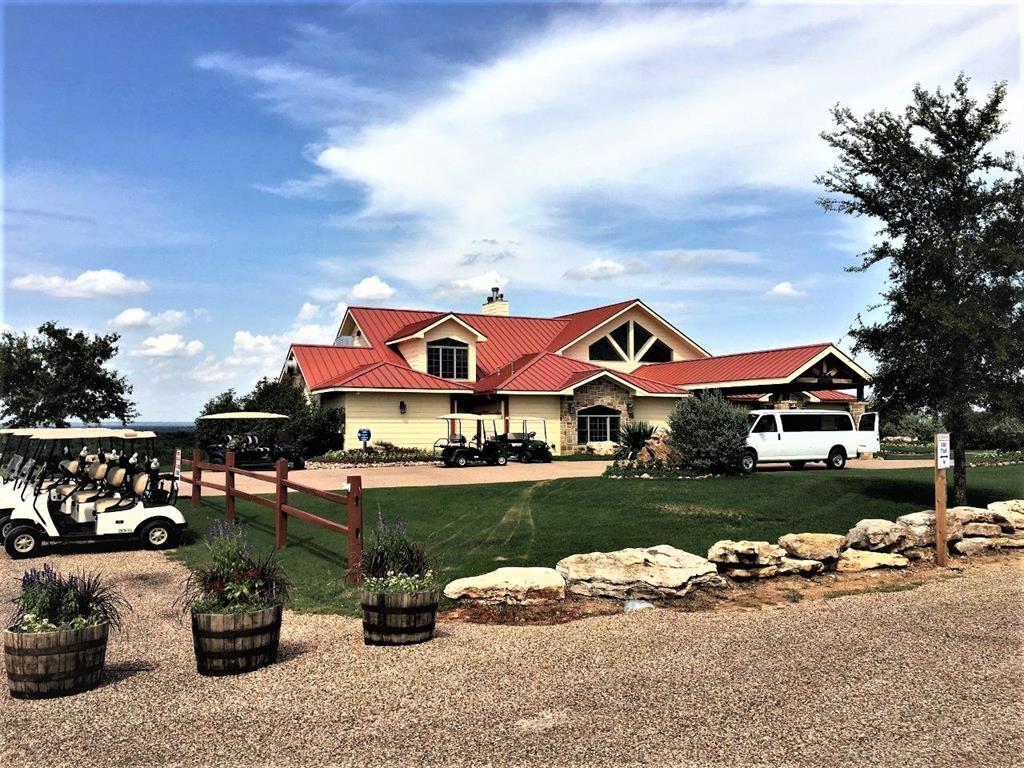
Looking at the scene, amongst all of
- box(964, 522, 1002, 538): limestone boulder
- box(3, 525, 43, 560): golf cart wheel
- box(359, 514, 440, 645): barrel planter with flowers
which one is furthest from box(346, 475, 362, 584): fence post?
box(964, 522, 1002, 538): limestone boulder

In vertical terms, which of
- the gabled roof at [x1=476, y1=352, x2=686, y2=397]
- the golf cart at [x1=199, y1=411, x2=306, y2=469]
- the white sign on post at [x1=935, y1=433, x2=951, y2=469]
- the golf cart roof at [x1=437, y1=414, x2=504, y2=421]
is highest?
the gabled roof at [x1=476, y1=352, x2=686, y2=397]

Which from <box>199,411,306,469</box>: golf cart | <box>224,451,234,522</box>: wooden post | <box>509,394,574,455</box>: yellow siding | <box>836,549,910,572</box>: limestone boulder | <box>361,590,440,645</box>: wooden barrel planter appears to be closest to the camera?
<box>361,590,440,645</box>: wooden barrel planter

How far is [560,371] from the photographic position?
37.8 metres

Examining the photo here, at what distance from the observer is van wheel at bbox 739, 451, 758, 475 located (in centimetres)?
2155

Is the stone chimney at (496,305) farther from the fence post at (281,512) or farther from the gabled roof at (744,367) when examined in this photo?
the fence post at (281,512)

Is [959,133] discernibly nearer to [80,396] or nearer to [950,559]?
[950,559]

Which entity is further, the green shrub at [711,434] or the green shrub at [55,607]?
the green shrub at [711,434]

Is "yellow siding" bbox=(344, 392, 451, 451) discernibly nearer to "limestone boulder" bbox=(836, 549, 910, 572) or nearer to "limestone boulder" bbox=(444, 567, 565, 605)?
"limestone boulder" bbox=(836, 549, 910, 572)

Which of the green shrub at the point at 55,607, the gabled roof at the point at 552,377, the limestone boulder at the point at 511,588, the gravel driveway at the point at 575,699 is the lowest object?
the gravel driveway at the point at 575,699

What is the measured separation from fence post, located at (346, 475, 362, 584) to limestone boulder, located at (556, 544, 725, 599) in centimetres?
244

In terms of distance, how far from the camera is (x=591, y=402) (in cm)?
3694

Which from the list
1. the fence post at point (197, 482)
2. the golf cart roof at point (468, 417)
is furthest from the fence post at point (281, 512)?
the golf cart roof at point (468, 417)

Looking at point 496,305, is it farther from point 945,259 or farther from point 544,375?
point 945,259

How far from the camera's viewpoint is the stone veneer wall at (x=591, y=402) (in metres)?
36.6
